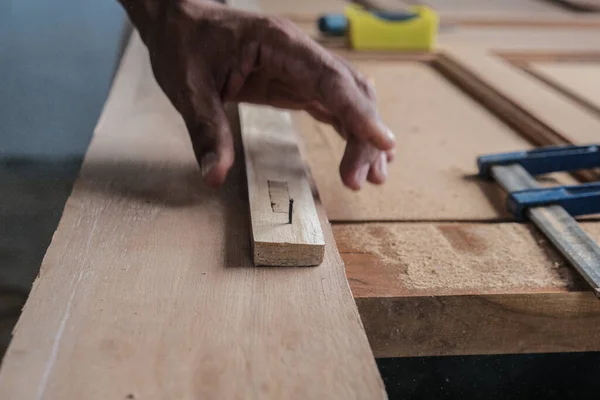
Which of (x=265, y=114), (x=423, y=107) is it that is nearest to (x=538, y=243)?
(x=265, y=114)

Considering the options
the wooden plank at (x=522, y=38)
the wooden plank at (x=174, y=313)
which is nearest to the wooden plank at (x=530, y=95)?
the wooden plank at (x=522, y=38)

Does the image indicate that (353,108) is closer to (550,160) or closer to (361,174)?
(361,174)

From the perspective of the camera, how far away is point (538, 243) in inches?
31.3

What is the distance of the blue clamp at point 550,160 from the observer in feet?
3.22

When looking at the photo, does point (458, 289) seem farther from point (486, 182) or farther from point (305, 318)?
point (486, 182)

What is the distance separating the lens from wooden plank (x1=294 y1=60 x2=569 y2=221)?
89 cm

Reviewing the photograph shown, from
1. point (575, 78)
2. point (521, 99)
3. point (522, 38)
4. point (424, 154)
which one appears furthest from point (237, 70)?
point (522, 38)

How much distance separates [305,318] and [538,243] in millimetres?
371

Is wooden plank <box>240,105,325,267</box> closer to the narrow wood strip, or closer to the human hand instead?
the human hand

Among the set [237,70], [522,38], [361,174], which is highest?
[237,70]

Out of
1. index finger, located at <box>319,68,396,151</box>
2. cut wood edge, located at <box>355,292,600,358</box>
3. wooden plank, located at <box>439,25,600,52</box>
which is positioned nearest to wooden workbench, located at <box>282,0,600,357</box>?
cut wood edge, located at <box>355,292,600,358</box>

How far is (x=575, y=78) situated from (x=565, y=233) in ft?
2.98

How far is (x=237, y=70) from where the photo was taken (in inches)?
36.4

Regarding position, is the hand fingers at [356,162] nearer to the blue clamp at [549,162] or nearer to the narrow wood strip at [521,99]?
the blue clamp at [549,162]
